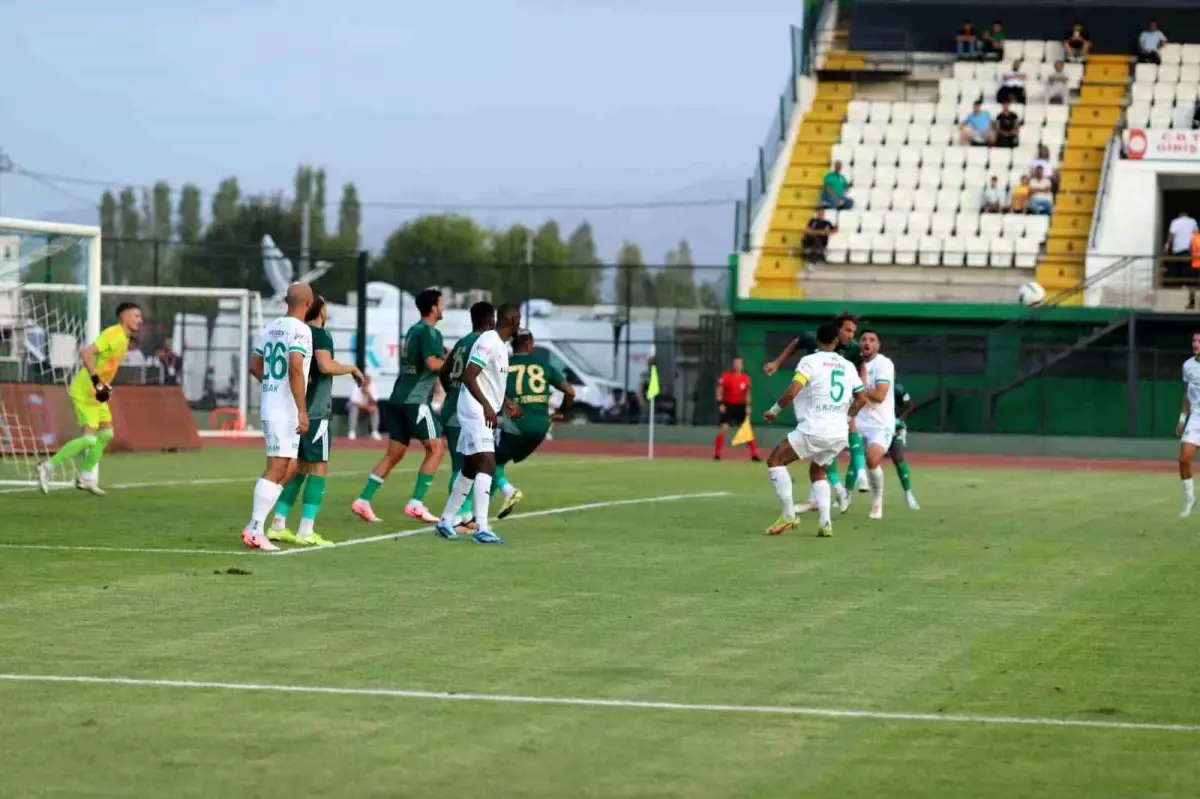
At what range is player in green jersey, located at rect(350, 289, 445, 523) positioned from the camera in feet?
58.9

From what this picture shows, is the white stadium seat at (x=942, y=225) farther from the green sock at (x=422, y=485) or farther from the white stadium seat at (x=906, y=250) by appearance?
the green sock at (x=422, y=485)

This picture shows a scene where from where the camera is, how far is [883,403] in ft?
71.1

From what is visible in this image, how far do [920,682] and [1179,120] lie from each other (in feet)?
137

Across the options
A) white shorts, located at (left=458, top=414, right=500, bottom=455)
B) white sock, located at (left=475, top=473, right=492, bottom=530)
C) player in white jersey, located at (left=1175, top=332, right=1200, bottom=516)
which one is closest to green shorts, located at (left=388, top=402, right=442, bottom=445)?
white shorts, located at (left=458, top=414, right=500, bottom=455)

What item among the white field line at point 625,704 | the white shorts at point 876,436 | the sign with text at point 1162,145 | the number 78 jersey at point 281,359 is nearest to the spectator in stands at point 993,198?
the sign with text at point 1162,145

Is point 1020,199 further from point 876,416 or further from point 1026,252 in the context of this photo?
point 876,416

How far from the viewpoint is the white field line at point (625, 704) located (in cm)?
866

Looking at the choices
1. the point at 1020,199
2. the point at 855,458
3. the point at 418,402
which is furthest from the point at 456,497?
the point at 1020,199

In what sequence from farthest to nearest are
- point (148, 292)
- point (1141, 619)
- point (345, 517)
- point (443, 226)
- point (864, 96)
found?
point (443, 226) → point (864, 96) → point (148, 292) → point (345, 517) → point (1141, 619)

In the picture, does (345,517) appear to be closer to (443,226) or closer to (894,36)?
(894,36)

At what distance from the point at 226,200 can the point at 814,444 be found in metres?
125

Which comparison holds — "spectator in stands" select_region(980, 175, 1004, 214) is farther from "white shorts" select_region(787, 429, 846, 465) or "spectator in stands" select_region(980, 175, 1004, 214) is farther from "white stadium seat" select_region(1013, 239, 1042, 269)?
"white shorts" select_region(787, 429, 846, 465)

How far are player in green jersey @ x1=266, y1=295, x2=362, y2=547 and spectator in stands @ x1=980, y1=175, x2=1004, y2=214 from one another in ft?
112

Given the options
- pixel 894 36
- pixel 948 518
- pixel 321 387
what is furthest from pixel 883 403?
pixel 894 36
